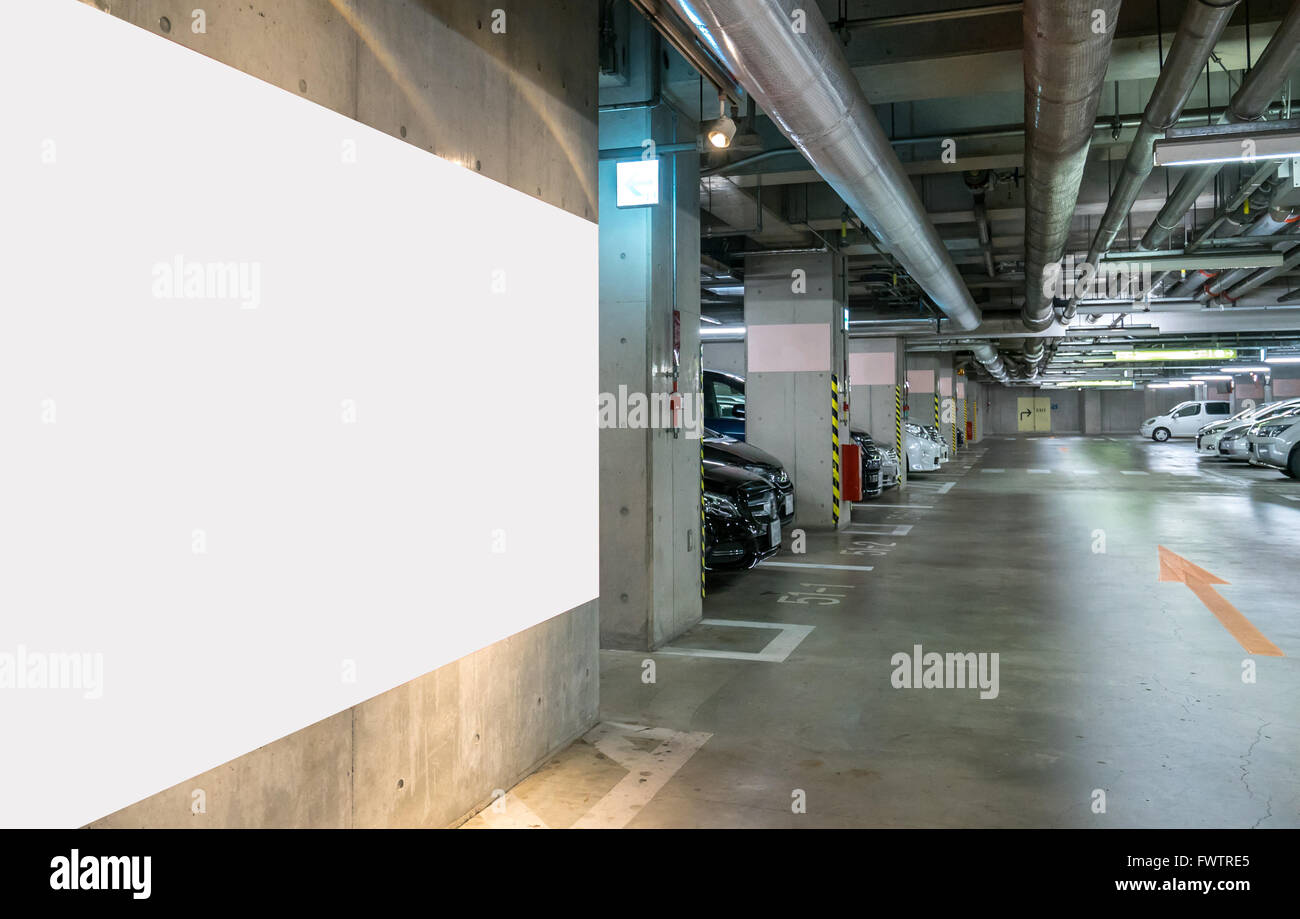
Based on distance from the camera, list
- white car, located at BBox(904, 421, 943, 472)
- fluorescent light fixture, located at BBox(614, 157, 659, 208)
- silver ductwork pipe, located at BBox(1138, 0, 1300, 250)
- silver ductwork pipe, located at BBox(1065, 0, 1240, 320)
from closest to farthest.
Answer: silver ductwork pipe, located at BBox(1065, 0, 1240, 320) < silver ductwork pipe, located at BBox(1138, 0, 1300, 250) < fluorescent light fixture, located at BBox(614, 157, 659, 208) < white car, located at BBox(904, 421, 943, 472)

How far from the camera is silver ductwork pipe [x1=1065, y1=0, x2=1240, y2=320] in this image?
4.36 metres

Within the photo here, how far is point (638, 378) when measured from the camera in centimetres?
587

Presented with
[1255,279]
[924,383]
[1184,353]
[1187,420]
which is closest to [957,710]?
[1255,279]

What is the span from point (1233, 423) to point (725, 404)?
17367mm

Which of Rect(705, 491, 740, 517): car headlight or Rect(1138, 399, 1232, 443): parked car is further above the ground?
Rect(1138, 399, 1232, 443): parked car

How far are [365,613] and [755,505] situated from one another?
5.27 metres

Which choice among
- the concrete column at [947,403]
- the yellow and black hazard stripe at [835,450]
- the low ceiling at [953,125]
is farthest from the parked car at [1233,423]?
the yellow and black hazard stripe at [835,450]

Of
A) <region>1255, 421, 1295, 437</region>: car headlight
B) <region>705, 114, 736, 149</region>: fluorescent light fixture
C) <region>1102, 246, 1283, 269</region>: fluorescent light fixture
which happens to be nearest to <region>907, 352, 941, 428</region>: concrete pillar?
<region>1255, 421, 1295, 437</region>: car headlight

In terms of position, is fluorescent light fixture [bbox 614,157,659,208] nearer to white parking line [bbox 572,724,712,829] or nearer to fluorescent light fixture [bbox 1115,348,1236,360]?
white parking line [bbox 572,724,712,829]

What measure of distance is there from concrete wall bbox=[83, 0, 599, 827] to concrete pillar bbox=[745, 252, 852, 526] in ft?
24.8

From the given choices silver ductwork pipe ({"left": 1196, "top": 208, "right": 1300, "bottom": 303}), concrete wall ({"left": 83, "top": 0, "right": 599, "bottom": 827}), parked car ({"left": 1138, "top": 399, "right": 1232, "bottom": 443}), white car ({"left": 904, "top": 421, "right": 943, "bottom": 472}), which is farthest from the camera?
parked car ({"left": 1138, "top": 399, "right": 1232, "bottom": 443})

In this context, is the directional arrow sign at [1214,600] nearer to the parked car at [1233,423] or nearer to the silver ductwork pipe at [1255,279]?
the silver ductwork pipe at [1255,279]

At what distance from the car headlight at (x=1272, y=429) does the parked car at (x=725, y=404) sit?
11801 mm

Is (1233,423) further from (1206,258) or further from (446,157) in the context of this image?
(446,157)
